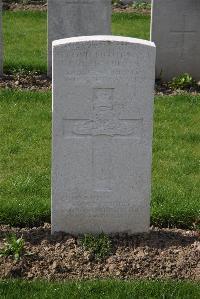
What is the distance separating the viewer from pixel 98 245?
4949mm

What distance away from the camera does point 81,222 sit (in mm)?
5102

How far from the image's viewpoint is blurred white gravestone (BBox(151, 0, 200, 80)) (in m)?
9.70

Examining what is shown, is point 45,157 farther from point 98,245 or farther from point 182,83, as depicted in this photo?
point 182,83

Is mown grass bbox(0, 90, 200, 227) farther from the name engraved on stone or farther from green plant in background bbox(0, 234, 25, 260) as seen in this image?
the name engraved on stone

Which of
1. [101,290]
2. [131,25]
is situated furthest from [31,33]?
[101,290]

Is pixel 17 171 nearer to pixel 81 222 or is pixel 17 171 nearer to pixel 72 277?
pixel 81 222

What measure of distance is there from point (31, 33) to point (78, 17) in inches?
146

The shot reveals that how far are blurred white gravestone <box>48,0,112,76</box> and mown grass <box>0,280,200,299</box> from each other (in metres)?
5.58

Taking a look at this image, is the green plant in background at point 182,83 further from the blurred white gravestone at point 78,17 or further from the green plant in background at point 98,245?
the green plant in background at point 98,245

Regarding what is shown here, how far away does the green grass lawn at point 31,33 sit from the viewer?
10547mm

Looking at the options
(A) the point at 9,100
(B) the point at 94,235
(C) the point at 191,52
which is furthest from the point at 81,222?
(C) the point at 191,52

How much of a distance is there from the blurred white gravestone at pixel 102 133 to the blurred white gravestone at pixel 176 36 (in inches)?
197

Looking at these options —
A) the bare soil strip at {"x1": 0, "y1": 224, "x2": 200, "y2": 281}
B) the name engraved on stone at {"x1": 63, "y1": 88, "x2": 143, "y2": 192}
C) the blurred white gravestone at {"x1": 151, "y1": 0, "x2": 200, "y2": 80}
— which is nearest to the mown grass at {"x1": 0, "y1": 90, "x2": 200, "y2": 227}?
the bare soil strip at {"x1": 0, "y1": 224, "x2": 200, "y2": 281}

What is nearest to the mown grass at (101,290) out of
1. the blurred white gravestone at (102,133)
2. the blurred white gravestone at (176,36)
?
the blurred white gravestone at (102,133)
